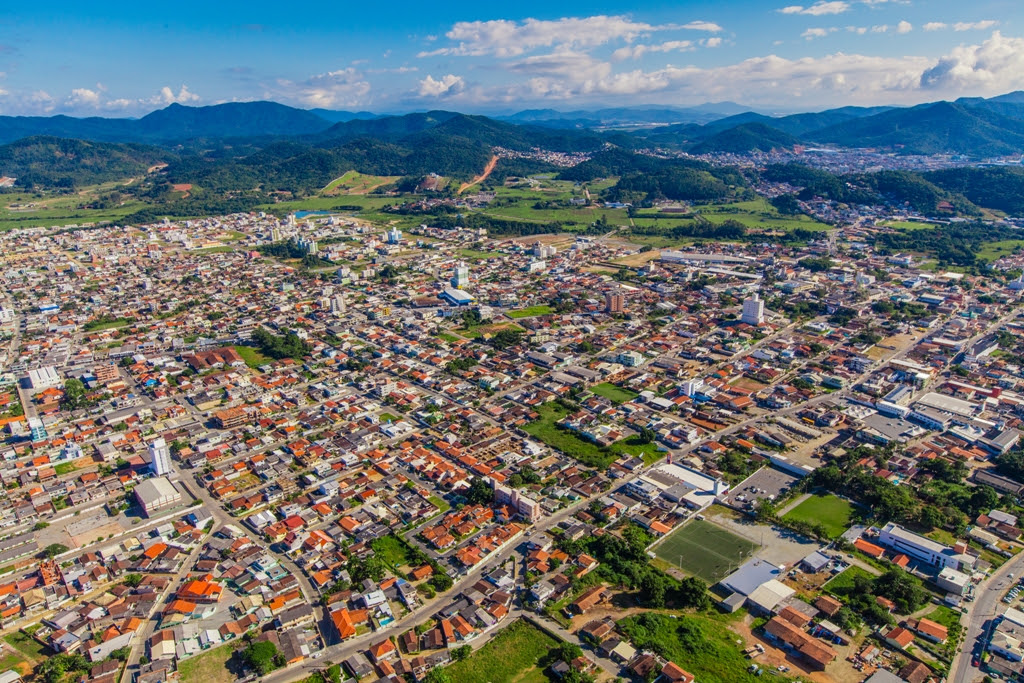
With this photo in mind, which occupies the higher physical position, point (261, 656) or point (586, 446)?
point (586, 446)

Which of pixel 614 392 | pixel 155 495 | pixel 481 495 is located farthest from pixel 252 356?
pixel 614 392

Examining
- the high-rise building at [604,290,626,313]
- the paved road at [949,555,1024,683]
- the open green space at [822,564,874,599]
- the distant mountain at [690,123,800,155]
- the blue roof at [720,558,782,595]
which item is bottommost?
the paved road at [949,555,1024,683]

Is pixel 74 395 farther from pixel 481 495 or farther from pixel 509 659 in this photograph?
pixel 509 659

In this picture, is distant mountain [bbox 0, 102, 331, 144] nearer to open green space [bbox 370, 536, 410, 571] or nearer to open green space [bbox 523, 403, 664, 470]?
open green space [bbox 523, 403, 664, 470]

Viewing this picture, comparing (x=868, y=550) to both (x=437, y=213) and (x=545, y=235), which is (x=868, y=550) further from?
(x=437, y=213)

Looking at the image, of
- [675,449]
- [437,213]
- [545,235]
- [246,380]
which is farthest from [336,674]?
[437,213]

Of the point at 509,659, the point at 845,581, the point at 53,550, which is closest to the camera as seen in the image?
the point at 509,659

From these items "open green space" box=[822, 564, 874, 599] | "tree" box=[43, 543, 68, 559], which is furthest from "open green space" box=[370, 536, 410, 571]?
"open green space" box=[822, 564, 874, 599]
